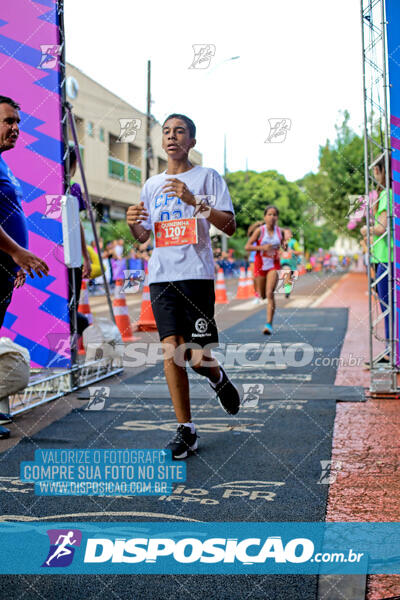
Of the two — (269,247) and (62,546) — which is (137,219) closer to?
(62,546)

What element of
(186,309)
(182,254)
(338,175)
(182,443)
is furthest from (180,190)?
(338,175)

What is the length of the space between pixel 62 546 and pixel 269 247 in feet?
23.2

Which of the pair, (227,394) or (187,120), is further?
(227,394)

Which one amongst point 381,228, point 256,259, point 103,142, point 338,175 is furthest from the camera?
point 338,175

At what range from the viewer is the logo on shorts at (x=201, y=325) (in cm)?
407

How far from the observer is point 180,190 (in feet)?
12.1

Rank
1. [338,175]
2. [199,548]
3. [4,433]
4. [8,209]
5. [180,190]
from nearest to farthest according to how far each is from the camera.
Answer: [199,548]
[180,190]
[8,209]
[4,433]
[338,175]

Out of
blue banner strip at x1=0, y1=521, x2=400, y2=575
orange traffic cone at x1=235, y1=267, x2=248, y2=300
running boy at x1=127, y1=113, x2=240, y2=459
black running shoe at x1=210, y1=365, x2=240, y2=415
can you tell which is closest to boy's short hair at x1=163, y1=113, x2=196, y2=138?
running boy at x1=127, y1=113, x2=240, y2=459

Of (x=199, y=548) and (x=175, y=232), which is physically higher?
(x=175, y=232)

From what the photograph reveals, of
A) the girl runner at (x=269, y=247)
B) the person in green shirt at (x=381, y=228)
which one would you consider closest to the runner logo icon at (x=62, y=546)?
the person in green shirt at (x=381, y=228)

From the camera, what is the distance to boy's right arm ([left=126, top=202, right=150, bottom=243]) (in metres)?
3.87

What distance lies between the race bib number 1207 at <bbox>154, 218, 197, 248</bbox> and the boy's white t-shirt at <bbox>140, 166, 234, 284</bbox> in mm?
25

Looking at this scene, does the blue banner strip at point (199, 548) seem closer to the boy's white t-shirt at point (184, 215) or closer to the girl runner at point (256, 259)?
the boy's white t-shirt at point (184, 215)

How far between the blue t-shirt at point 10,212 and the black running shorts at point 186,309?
906 millimetres
